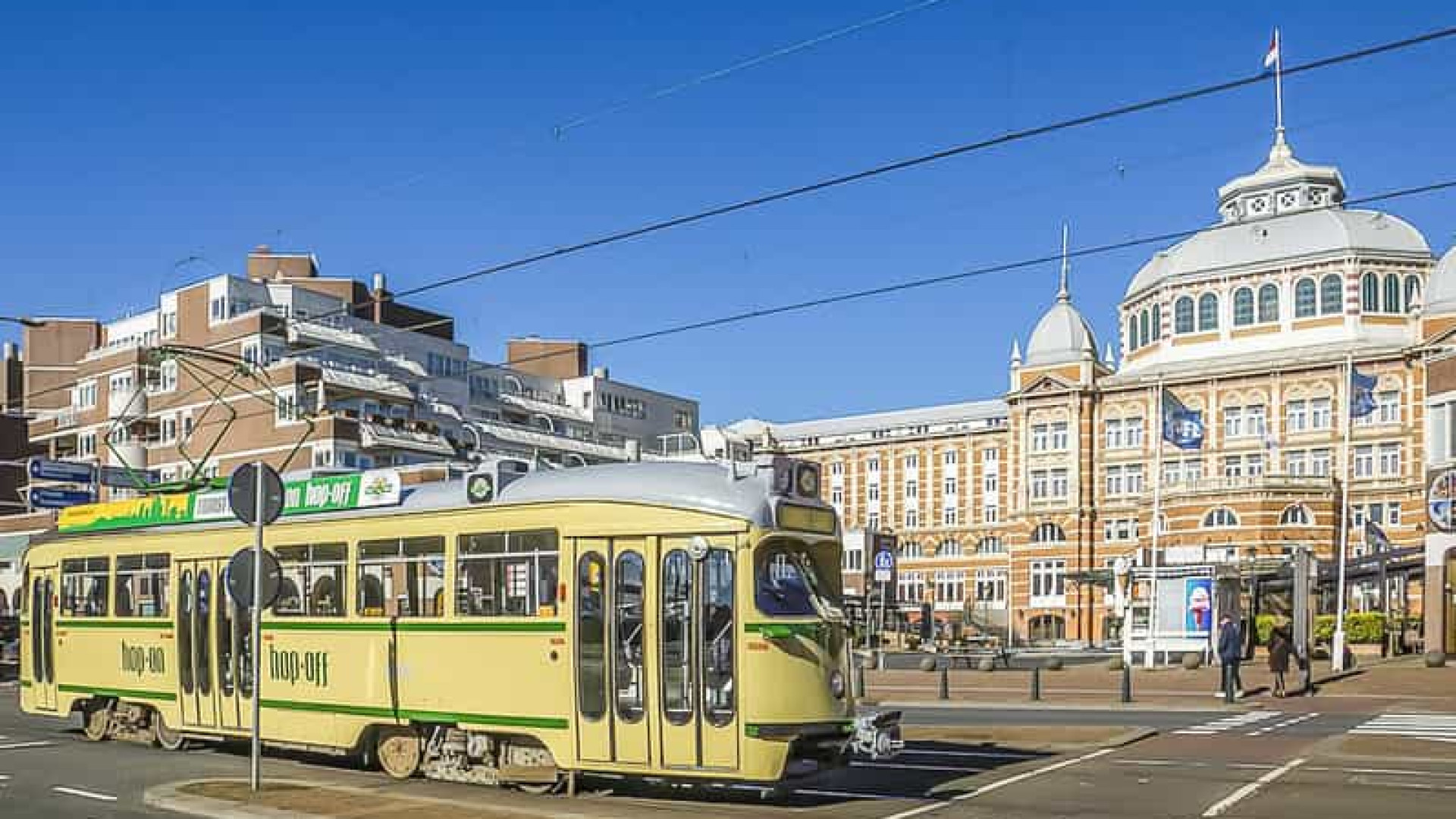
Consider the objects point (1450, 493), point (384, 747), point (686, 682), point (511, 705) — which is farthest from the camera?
point (1450, 493)

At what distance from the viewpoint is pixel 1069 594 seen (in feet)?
290

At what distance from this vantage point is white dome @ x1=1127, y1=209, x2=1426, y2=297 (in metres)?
81.4

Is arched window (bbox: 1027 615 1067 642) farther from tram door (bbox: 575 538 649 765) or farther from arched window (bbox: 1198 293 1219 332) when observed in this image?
tram door (bbox: 575 538 649 765)

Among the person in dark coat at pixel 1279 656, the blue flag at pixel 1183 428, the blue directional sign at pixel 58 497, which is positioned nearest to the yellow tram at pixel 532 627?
the person in dark coat at pixel 1279 656

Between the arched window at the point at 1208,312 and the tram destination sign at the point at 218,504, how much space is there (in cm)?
7325

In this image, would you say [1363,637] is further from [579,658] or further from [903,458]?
[903,458]

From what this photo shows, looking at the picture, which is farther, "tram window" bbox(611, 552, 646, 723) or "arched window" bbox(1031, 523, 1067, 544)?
"arched window" bbox(1031, 523, 1067, 544)

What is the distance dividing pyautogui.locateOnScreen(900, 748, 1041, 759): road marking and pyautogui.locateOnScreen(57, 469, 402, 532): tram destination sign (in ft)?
24.1

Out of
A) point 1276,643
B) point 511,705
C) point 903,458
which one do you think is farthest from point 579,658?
point 903,458

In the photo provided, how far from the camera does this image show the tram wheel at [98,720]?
69.9 ft

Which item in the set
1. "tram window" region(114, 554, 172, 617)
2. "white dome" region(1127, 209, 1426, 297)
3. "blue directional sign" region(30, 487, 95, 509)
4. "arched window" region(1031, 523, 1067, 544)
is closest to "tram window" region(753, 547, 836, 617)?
"tram window" region(114, 554, 172, 617)

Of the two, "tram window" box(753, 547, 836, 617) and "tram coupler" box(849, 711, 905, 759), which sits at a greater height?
"tram window" box(753, 547, 836, 617)

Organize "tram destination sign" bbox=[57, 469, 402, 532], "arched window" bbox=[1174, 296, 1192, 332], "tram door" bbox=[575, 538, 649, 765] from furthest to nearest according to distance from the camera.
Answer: "arched window" bbox=[1174, 296, 1192, 332] → "tram destination sign" bbox=[57, 469, 402, 532] → "tram door" bbox=[575, 538, 649, 765]

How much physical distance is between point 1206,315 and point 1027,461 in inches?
548
